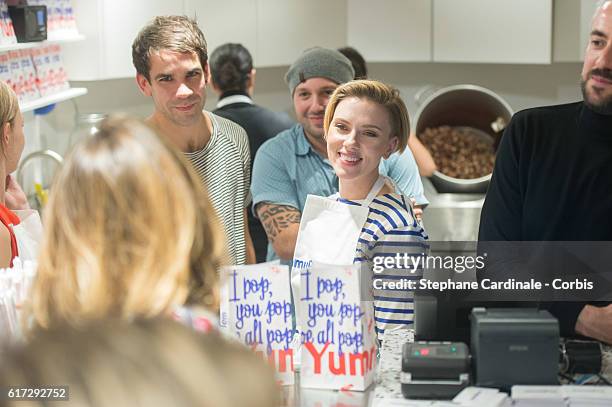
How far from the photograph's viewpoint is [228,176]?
271cm

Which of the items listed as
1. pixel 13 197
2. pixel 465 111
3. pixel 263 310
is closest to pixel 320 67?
pixel 13 197

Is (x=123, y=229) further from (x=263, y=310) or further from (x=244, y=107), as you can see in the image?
(x=244, y=107)

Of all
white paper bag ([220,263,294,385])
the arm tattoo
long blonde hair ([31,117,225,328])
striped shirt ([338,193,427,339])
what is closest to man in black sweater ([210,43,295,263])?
the arm tattoo

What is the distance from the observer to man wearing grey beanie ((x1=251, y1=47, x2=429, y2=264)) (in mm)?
2660

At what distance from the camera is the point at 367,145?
7.57 feet

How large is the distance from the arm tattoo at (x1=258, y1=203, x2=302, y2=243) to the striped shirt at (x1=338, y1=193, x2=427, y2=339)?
0.37 meters

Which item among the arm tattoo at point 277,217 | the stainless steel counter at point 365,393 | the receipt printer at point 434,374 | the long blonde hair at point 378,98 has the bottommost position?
the stainless steel counter at point 365,393

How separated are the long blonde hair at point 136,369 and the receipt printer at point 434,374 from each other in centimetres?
110

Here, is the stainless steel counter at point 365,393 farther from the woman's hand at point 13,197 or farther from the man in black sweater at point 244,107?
the man in black sweater at point 244,107

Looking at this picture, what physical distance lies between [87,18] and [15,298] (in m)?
2.41

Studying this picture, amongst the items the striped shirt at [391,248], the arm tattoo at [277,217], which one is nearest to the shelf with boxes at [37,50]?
the arm tattoo at [277,217]

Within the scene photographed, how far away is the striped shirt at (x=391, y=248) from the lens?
2.10 meters

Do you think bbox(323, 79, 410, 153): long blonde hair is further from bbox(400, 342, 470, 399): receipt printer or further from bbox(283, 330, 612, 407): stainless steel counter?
bbox(400, 342, 470, 399): receipt printer

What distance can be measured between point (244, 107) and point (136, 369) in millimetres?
3022
